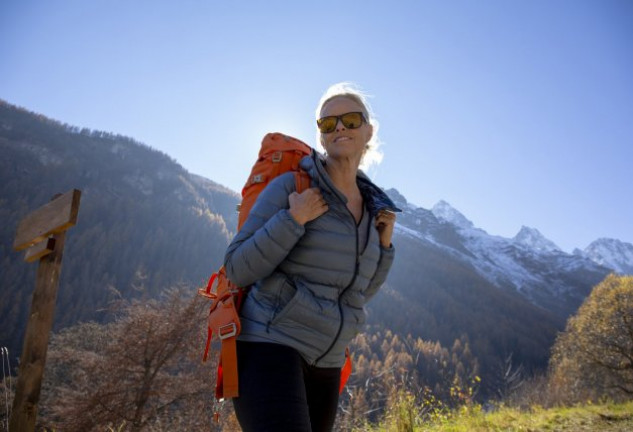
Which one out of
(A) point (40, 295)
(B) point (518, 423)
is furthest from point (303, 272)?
(B) point (518, 423)

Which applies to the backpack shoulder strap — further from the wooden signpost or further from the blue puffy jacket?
the wooden signpost

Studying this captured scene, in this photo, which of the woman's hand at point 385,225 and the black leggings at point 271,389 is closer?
the black leggings at point 271,389

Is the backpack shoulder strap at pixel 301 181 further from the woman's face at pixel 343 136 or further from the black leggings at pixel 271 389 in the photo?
the black leggings at pixel 271 389

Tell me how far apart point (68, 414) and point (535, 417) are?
18.5 meters

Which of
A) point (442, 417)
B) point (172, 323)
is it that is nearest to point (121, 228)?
point (172, 323)

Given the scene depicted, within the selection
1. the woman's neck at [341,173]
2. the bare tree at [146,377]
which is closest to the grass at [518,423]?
the woman's neck at [341,173]

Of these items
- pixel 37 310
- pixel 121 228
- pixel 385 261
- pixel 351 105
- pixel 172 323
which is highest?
pixel 351 105

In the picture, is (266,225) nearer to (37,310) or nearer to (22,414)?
(37,310)

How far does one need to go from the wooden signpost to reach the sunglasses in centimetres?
198

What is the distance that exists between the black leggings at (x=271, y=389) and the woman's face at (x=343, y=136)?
1116mm

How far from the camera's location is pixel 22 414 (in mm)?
2936

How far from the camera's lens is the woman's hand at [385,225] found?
2.18m

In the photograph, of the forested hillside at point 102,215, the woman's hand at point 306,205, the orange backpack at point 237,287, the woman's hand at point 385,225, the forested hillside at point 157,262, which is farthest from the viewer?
the forested hillside at point 102,215

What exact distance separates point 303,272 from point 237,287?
0.31m
